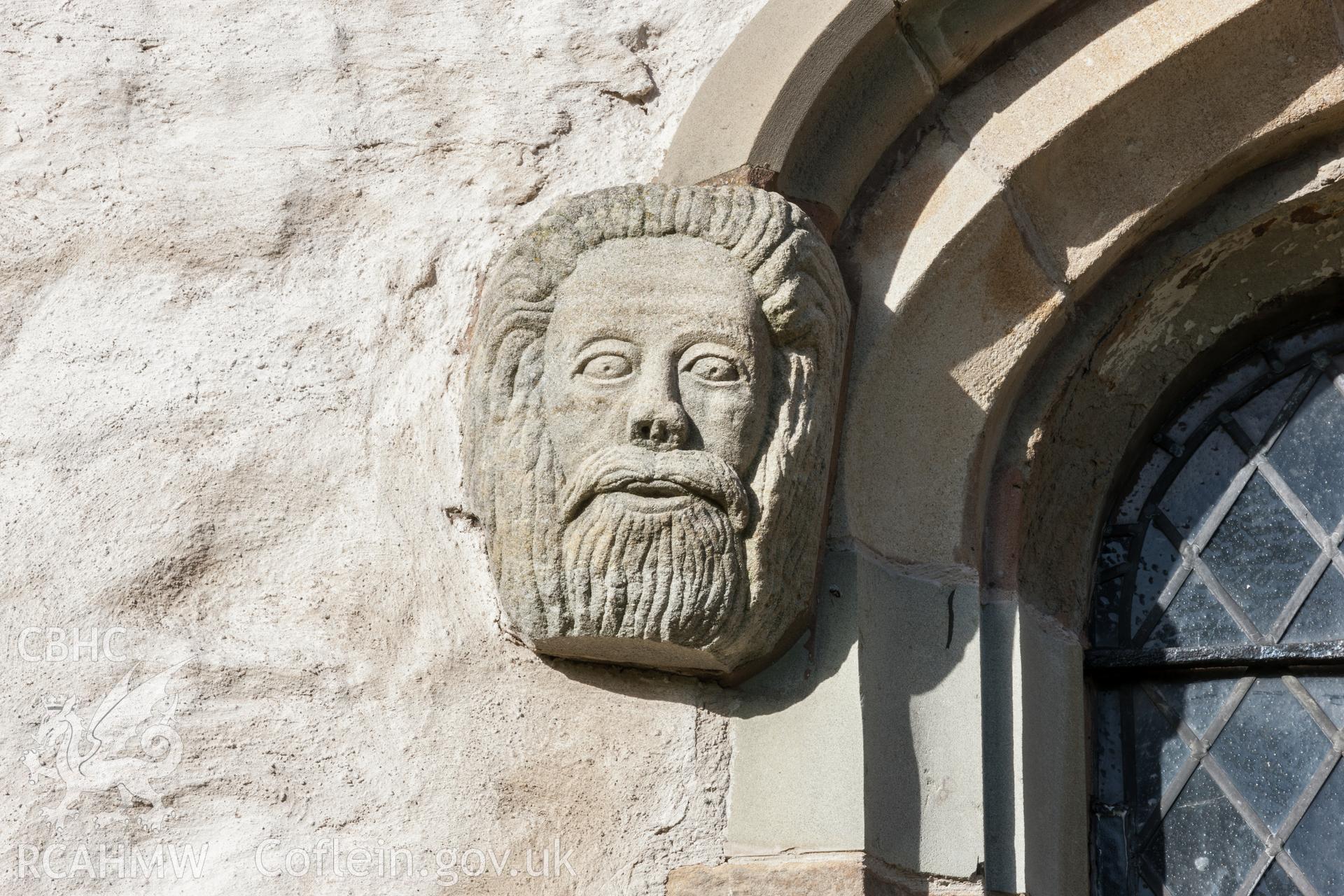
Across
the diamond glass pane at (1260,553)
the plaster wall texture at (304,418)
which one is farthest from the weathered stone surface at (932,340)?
the diamond glass pane at (1260,553)

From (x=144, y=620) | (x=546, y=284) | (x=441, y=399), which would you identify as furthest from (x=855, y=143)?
(x=144, y=620)

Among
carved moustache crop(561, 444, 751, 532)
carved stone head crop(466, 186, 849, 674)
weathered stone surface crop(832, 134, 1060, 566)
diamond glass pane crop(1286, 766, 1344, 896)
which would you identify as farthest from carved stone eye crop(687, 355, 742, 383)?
diamond glass pane crop(1286, 766, 1344, 896)

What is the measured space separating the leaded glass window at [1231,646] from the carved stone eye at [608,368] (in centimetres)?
106

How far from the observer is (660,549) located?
2.49m

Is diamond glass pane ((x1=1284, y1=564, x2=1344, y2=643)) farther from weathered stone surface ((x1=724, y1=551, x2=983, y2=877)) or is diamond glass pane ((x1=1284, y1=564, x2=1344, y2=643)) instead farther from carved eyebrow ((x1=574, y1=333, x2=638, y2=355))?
carved eyebrow ((x1=574, y1=333, x2=638, y2=355))

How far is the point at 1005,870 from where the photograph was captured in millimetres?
2611

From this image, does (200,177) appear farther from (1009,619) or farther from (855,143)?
(1009,619)

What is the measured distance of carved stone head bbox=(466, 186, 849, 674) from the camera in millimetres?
2496

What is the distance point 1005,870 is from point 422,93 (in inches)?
65.3

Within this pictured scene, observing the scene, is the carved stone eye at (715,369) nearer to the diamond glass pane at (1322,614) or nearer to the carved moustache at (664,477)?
the carved moustache at (664,477)

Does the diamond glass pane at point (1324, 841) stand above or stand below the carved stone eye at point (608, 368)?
below

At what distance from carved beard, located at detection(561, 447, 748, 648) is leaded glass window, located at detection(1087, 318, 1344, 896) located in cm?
86

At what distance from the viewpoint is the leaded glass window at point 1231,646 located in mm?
2818

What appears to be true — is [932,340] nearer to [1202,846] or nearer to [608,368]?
[608,368]
